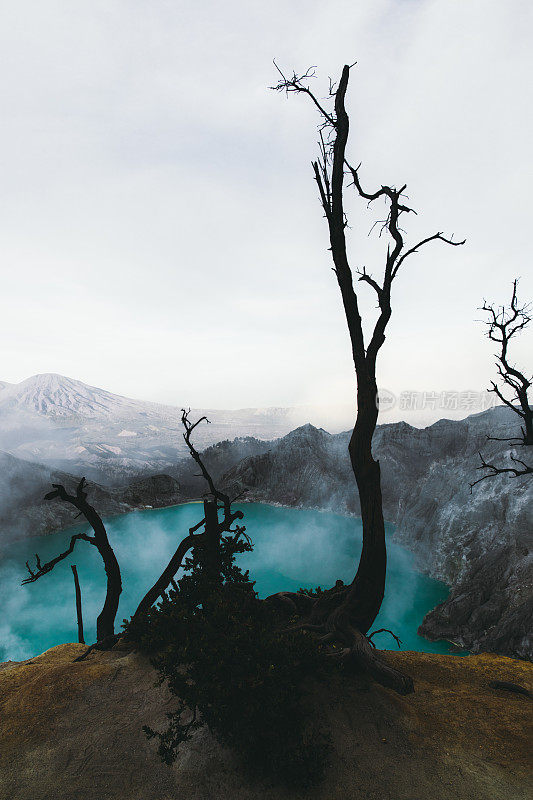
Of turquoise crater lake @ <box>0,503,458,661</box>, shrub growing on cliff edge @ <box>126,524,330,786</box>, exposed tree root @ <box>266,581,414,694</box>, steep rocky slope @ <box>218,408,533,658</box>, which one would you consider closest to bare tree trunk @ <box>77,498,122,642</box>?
exposed tree root @ <box>266,581,414,694</box>

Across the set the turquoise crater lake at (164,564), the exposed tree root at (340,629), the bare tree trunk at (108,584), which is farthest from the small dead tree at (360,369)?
the turquoise crater lake at (164,564)

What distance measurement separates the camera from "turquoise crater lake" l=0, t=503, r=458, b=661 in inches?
945

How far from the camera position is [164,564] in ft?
117

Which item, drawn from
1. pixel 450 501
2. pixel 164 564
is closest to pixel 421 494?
pixel 450 501

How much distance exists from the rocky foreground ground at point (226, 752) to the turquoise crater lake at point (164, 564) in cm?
1776

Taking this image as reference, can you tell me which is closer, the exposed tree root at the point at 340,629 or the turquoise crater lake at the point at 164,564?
the exposed tree root at the point at 340,629

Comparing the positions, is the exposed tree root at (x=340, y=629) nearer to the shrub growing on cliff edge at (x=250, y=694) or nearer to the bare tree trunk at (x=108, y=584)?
the shrub growing on cliff edge at (x=250, y=694)

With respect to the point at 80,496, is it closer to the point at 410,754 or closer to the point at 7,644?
the point at 410,754

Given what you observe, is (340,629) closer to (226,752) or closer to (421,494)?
(226,752)

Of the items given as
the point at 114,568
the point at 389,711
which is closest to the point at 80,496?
the point at 114,568

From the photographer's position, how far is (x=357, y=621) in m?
6.70

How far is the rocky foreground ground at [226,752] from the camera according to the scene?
430 cm

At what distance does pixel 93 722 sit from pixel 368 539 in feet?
15.7

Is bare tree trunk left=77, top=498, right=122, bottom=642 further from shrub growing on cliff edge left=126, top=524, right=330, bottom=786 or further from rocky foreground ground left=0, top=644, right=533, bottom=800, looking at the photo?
shrub growing on cliff edge left=126, top=524, right=330, bottom=786
